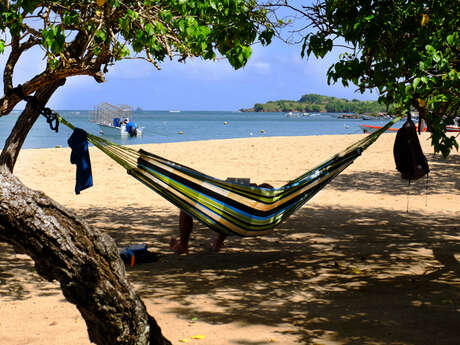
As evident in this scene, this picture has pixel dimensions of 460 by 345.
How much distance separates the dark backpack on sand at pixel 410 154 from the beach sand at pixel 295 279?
767mm

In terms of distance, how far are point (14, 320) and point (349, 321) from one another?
204cm

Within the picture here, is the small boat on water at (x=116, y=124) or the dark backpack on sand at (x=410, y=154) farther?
the small boat on water at (x=116, y=124)

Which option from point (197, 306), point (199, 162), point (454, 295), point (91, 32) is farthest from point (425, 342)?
point (199, 162)

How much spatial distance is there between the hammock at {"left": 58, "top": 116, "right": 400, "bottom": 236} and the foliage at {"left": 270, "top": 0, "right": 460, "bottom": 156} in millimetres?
1007

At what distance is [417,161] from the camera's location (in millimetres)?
4266

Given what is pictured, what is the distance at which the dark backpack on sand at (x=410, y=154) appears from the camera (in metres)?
4.25

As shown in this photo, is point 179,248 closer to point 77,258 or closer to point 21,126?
point 21,126

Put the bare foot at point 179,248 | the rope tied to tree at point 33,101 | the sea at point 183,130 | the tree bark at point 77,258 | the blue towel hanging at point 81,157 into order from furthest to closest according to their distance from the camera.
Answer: the sea at point 183,130 < the bare foot at point 179,248 < the blue towel hanging at point 81,157 < the rope tied to tree at point 33,101 < the tree bark at point 77,258

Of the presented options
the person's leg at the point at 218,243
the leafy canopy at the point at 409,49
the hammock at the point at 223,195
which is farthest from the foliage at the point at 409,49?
the person's leg at the point at 218,243

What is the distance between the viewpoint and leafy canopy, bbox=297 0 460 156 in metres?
3.05

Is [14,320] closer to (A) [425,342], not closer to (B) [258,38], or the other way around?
(A) [425,342]

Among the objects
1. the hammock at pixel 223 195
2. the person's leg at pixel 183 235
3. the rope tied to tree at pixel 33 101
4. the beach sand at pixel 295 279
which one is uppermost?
the rope tied to tree at pixel 33 101

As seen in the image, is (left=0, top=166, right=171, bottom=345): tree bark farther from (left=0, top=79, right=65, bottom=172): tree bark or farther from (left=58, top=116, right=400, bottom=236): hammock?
(left=0, top=79, right=65, bottom=172): tree bark

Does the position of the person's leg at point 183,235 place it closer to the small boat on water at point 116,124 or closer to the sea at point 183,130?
the sea at point 183,130
